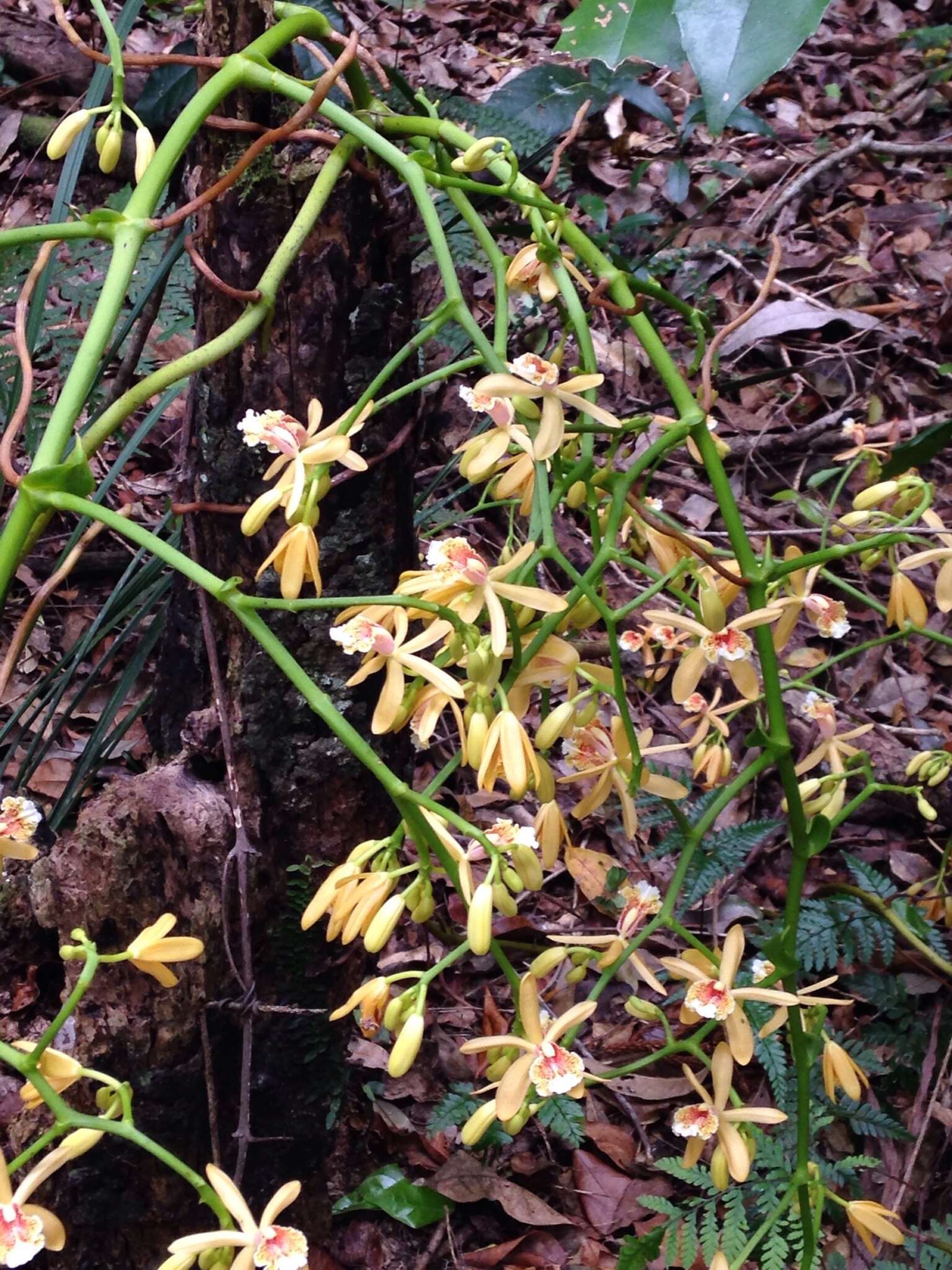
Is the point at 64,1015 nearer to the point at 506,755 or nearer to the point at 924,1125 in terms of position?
the point at 506,755

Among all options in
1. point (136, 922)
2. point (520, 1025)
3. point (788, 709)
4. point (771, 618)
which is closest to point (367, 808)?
point (136, 922)

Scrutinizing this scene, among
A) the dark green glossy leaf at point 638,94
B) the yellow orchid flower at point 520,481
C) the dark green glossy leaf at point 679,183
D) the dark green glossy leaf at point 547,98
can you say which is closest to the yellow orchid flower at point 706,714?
the yellow orchid flower at point 520,481

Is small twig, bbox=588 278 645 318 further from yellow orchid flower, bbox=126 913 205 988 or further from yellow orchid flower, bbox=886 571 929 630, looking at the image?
yellow orchid flower, bbox=126 913 205 988

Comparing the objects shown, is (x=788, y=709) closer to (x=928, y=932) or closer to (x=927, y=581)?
(x=927, y=581)

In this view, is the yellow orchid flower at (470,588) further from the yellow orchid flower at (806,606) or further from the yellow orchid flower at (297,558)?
the yellow orchid flower at (806,606)

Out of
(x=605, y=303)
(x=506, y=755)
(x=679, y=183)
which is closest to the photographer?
(x=506, y=755)

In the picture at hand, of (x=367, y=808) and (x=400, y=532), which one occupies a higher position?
(x=400, y=532)

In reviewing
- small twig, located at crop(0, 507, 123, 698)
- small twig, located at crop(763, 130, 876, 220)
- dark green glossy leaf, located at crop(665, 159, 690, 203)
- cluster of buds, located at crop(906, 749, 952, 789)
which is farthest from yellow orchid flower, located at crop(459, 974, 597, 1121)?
small twig, located at crop(763, 130, 876, 220)

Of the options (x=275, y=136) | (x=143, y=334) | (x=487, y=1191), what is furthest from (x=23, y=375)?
(x=487, y=1191)
